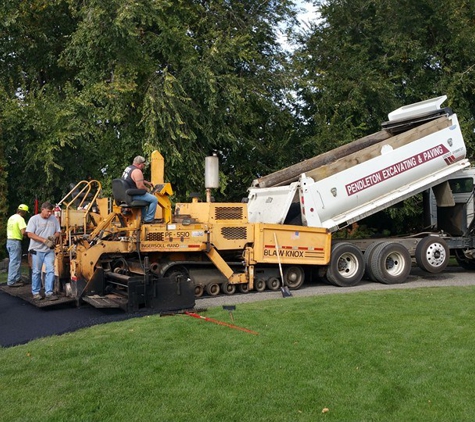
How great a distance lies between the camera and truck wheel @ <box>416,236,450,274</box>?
12.3 m

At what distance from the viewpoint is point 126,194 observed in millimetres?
9734

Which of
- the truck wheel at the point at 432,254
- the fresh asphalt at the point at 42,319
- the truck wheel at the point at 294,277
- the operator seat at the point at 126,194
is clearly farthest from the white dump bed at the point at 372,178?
the fresh asphalt at the point at 42,319

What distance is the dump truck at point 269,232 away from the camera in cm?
957

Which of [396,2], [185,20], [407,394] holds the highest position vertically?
[396,2]

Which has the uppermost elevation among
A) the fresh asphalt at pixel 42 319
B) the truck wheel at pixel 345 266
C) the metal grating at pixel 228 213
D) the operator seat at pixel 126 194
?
the operator seat at pixel 126 194

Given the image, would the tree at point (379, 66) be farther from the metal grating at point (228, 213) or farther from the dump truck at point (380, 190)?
the metal grating at point (228, 213)

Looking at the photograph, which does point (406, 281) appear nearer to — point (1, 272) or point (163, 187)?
point (163, 187)

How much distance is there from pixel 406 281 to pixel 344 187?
2698 millimetres

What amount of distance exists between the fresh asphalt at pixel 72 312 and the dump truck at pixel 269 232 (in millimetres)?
194

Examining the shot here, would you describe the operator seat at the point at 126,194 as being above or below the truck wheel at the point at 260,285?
above


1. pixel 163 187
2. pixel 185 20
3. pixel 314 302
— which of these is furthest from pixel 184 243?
pixel 185 20

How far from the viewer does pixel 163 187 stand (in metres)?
10.4

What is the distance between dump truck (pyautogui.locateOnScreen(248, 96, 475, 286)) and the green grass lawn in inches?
147

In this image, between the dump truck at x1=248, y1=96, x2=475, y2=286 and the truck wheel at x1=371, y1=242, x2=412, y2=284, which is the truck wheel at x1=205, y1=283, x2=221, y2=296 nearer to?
the dump truck at x1=248, y1=96, x2=475, y2=286
